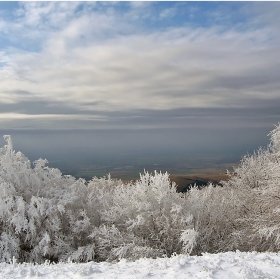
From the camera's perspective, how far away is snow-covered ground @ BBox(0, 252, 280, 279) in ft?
29.0

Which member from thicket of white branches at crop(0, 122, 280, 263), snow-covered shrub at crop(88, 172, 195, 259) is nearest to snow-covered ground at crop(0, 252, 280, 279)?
thicket of white branches at crop(0, 122, 280, 263)

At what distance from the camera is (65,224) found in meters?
21.7

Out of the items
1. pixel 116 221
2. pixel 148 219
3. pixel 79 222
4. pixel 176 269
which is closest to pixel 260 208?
pixel 148 219

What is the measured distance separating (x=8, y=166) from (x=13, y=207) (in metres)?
3.27

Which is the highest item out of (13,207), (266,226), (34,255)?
(13,207)

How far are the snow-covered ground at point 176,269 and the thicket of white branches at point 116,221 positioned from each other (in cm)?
671

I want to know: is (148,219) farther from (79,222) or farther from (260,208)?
(260,208)

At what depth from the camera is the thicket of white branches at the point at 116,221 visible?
18453 millimetres

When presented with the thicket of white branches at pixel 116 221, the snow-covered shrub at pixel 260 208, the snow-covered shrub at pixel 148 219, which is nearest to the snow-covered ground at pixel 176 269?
the thicket of white branches at pixel 116 221

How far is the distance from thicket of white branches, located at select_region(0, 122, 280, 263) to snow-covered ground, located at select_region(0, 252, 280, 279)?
6706mm

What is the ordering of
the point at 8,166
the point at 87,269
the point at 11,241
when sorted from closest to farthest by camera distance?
the point at 87,269 → the point at 11,241 → the point at 8,166

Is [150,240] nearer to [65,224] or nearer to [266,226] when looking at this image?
[65,224]

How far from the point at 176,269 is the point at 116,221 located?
12084 millimetres

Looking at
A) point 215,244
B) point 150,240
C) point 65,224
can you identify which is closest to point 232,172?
point 215,244
